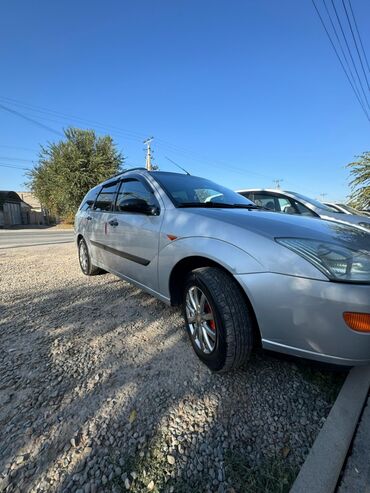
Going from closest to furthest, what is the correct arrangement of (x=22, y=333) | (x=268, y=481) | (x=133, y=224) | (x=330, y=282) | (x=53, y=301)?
(x=268, y=481) → (x=330, y=282) → (x=22, y=333) → (x=133, y=224) → (x=53, y=301)

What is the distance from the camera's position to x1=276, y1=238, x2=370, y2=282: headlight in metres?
1.59

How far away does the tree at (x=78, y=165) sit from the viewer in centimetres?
2547

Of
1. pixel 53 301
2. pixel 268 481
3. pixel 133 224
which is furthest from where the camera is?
pixel 53 301

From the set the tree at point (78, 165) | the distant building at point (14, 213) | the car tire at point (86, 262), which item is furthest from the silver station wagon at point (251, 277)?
the distant building at point (14, 213)

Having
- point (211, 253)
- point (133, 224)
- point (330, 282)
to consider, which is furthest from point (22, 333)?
point (330, 282)

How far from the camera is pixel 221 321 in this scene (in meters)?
1.88

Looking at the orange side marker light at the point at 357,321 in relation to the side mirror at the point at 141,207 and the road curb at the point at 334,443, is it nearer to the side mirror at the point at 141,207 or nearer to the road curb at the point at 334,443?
the road curb at the point at 334,443

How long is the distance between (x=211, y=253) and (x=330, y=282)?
0.79m

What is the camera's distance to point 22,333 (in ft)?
8.79

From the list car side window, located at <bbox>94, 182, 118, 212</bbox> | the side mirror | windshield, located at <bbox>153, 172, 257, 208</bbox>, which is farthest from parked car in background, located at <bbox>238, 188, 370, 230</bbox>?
the side mirror

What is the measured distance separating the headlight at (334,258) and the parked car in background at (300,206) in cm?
409

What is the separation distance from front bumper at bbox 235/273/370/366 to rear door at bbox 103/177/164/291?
1198mm

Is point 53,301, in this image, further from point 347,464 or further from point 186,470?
point 347,464

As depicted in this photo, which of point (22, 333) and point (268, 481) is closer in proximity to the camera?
point (268, 481)
